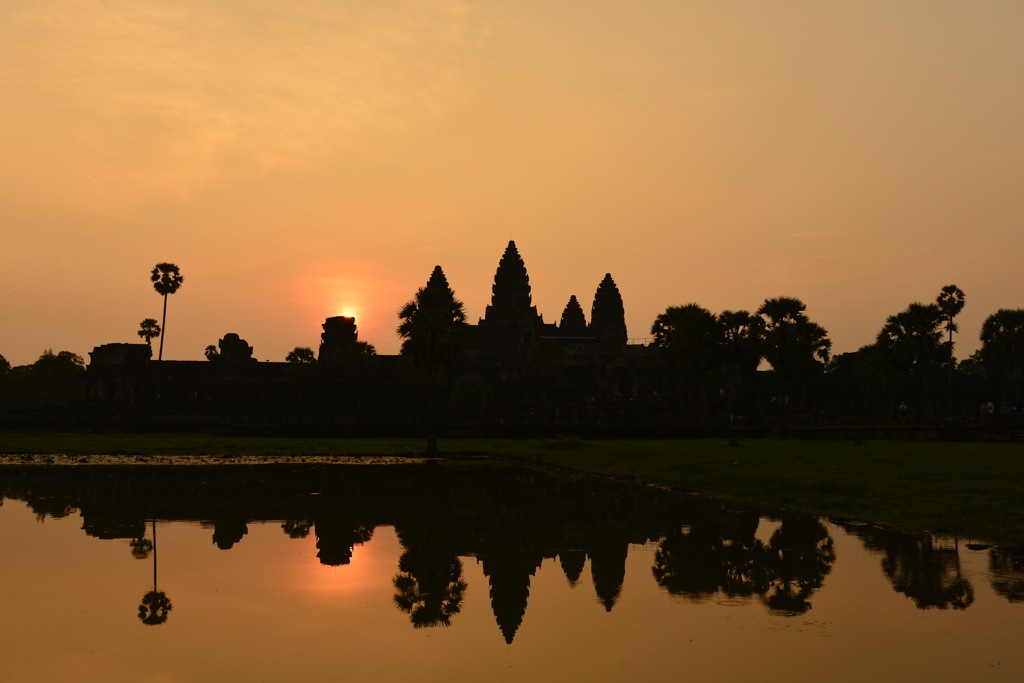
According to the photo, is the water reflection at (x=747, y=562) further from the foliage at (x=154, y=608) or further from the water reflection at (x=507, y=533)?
the foliage at (x=154, y=608)

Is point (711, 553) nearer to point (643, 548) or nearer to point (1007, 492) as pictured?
point (643, 548)

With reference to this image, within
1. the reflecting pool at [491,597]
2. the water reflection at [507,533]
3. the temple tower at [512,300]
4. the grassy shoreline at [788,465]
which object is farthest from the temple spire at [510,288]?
the reflecting pool at [491,597]

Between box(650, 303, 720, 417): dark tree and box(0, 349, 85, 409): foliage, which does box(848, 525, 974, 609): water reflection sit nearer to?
box(650, 303, 720, 417): dark tree

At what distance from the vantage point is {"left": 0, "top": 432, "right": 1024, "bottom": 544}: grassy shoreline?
2391 cm

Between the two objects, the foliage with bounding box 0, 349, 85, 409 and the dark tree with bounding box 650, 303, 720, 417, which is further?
the foliage with bounding box 0, 349, 85, 409

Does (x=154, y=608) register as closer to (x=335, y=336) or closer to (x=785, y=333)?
(x=785, y=333)

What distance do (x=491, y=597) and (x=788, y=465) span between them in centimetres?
2295

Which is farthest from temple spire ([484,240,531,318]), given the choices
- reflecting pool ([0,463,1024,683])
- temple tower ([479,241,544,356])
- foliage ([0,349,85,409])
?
reflecting pool ([0,463,1024,683])

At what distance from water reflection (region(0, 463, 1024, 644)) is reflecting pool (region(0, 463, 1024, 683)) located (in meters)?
0.10

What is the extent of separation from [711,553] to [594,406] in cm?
8317

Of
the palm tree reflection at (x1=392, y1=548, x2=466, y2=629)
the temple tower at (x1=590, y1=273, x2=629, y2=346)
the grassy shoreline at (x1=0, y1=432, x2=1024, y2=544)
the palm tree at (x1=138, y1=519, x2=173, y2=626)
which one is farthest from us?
the temple tower at (x1=590, y1=273, x2=629, y2=346)

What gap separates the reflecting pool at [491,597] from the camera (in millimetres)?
11672

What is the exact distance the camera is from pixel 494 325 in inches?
6048

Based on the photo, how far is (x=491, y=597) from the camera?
15.7 meters
